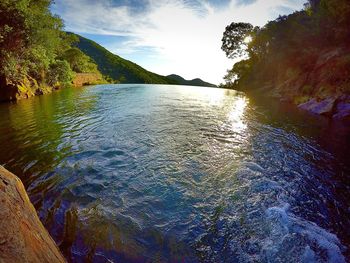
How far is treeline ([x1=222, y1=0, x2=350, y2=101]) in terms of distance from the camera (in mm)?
24805

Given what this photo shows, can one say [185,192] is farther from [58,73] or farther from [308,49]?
[58,73]

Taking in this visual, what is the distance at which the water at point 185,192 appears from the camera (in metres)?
4.74

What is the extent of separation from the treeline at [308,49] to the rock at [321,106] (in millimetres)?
1501

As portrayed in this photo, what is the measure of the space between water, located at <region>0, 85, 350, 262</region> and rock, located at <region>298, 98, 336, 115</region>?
9425mm

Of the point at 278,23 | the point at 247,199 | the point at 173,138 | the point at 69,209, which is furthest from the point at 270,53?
the point at 69,209

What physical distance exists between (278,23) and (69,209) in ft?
166

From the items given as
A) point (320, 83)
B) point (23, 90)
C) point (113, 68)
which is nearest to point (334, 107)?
point (320, 83)

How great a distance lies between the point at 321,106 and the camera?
22.1 m

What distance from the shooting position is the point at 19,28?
923 inches

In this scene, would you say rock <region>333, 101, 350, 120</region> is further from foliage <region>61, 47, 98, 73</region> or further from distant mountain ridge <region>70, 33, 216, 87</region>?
distant mountain ridge <region>70, 33, 216, 87</region>

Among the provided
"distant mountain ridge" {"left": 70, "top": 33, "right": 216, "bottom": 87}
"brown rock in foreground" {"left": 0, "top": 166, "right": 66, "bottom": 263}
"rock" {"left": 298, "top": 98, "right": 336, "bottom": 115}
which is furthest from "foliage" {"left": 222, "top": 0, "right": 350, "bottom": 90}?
"distant mountain ridge" {"left": 70, "top": 33, "right": 216, "bottom": 87}

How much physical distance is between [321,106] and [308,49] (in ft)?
54.8

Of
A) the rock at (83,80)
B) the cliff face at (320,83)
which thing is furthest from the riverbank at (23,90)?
the cliff face at (320,83)

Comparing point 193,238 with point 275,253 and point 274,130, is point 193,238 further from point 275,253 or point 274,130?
point 274,130
